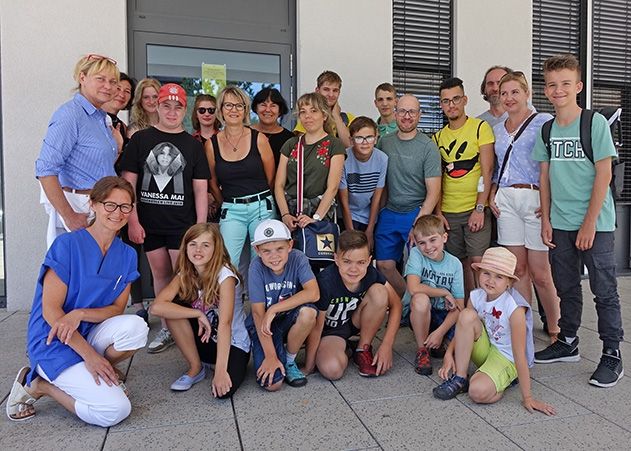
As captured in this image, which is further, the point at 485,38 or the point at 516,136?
the point at 485,38

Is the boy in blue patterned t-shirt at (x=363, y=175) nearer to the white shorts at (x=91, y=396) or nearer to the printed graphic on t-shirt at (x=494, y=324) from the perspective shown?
the printed graphic on t-shirt at (x=494, y=324)

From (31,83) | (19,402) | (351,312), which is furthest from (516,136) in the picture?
(31,83)

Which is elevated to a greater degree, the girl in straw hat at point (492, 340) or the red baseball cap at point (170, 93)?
the red baseball cap at point (170, 93)

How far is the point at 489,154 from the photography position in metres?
3.63

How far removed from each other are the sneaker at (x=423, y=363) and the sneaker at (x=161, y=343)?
1771 mm

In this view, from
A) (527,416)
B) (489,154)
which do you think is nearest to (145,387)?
(527,416)

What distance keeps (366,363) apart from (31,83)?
382 centimetres

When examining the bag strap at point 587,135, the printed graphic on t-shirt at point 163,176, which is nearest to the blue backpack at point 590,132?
the bag strap at point 587,135

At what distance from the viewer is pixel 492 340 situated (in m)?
2.86

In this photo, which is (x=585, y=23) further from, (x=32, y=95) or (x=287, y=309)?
(x=32, y=95)

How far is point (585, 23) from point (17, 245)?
6.86m

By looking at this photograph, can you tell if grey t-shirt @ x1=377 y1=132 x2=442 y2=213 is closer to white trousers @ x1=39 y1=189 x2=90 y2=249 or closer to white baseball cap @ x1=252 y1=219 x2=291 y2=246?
white baseball cap @ x1=252 y1=219 x2=291 y2=246

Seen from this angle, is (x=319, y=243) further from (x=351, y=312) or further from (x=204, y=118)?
(x=204, y=118)

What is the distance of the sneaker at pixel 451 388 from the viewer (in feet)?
8.95
